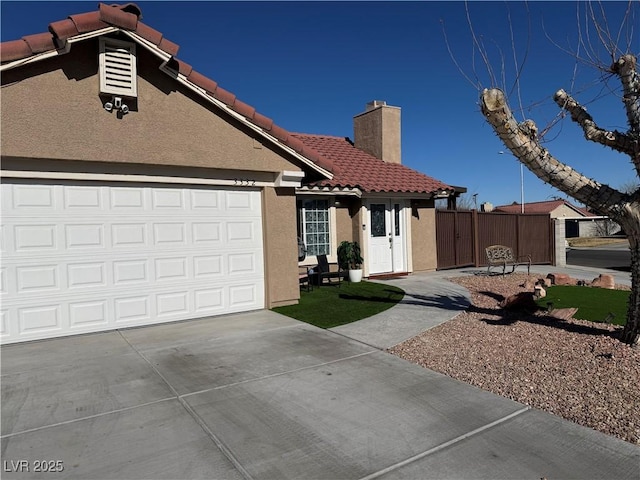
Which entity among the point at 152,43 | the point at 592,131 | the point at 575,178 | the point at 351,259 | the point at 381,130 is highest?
the point at 381,130

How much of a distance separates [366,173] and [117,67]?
822 cm

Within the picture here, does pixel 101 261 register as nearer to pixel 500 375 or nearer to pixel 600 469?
pixel 500 375

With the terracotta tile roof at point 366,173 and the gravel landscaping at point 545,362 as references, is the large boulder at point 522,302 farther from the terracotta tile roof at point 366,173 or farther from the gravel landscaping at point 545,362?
the terracotta tile roof at point 366,173

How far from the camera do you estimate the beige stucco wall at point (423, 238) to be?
1388 cm

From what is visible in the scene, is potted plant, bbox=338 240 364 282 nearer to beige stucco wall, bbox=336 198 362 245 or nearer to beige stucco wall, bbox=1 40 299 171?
beige stucco wall, bbox=336 198 362 245

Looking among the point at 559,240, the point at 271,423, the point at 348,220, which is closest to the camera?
the point at 271,423

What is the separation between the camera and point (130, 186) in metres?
7.22

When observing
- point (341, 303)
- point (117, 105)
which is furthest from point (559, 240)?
point (117, 105)

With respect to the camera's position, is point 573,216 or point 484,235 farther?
point 573,216

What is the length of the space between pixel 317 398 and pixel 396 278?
8.87 meters

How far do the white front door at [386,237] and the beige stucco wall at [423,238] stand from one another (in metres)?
0.44

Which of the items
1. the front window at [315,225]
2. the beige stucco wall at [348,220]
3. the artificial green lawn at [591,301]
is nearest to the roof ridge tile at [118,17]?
the front window at [315,225]

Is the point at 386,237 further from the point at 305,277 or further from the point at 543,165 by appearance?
the point at 543,165

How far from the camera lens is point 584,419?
380 centimetres
